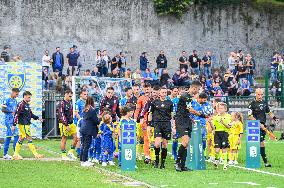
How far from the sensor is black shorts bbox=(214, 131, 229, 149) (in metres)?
25.5

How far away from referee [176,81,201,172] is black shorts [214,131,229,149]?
6.90 feet

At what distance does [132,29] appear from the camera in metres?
54.4

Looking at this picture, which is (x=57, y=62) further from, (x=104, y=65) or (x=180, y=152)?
(x=180, y=152)

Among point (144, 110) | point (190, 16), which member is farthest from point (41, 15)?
point (144, 110)

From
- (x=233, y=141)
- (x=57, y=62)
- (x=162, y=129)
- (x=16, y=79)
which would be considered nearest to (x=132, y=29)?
(x=57, y=62)

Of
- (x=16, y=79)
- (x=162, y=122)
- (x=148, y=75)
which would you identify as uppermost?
(x=148, y=75)

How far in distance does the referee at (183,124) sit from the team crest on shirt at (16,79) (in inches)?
532

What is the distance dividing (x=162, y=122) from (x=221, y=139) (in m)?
2.00

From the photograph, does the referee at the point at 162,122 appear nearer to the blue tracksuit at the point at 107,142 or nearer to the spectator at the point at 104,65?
the blue tracksuit at the point at 107,142

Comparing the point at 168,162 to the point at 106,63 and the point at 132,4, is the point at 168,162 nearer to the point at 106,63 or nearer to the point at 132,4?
the point at 106,63

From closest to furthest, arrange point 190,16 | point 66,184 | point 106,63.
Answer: point 66,184, point 106,63, point 190,16

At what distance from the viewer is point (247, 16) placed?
57.3m

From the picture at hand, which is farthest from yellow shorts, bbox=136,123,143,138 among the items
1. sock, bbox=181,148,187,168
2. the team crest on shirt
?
the team crest on shirt

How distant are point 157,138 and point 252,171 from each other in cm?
262
